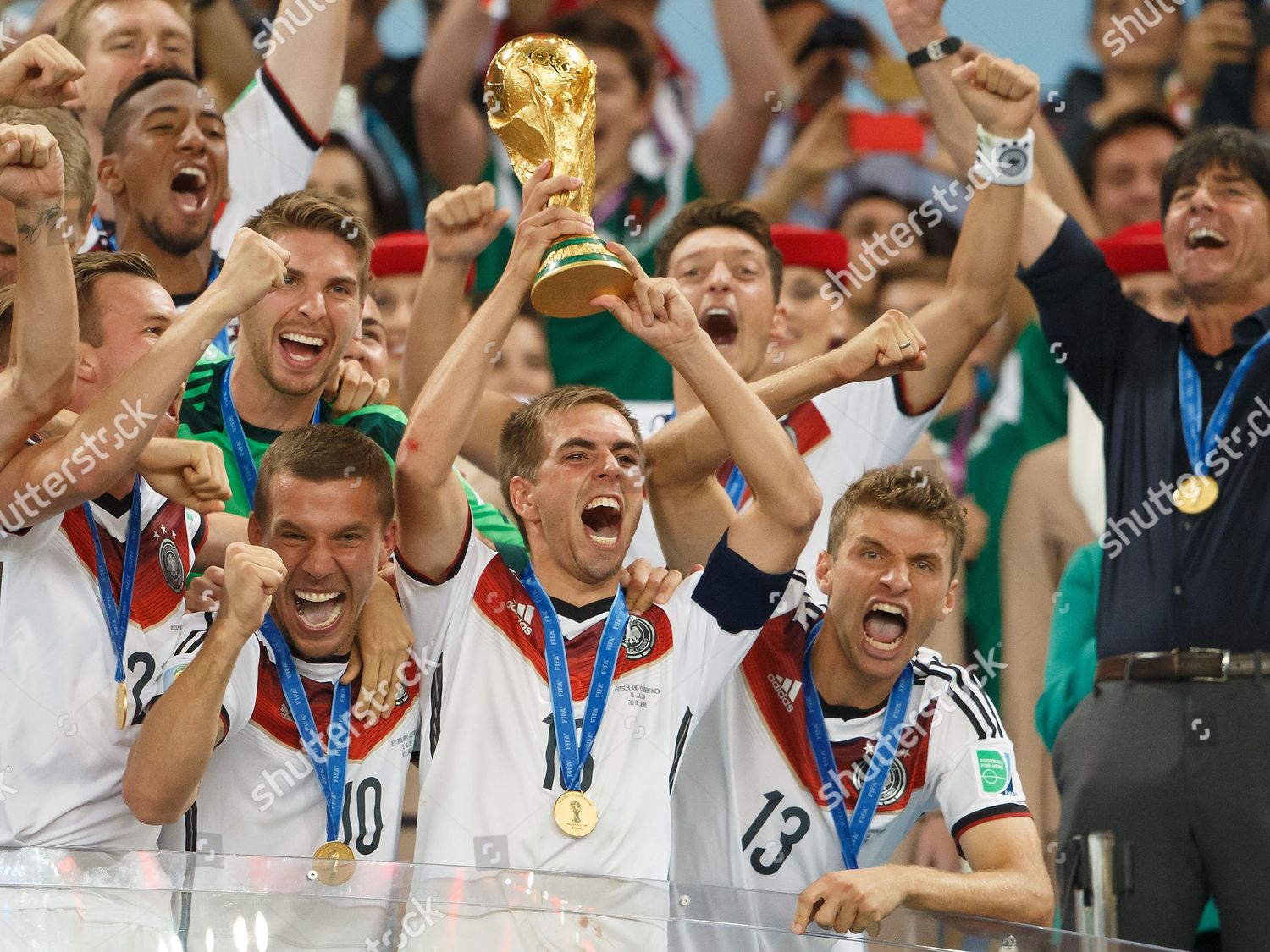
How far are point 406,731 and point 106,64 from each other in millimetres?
2249

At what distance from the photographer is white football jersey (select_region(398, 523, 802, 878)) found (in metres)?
2.88

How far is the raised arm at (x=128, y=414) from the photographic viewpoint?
2.75 meters

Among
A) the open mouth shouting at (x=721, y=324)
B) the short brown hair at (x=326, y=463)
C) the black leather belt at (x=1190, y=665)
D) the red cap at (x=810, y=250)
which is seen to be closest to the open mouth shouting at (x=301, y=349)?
the short brown hair at (x=326, y=463)

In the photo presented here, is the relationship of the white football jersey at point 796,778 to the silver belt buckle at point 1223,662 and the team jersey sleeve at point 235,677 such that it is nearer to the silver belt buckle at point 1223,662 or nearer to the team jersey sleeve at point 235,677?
the silver belt buckle at point 1223,662

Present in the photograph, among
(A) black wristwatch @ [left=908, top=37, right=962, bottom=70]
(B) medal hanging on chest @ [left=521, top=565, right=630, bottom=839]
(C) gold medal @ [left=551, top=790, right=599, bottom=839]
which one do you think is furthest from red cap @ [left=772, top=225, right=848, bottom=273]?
(C) gold medal @ [left=551, top=790, right=599, bottom=839]

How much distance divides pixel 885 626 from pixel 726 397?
23.7 inches

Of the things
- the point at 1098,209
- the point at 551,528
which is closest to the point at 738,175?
the point at 1098,209

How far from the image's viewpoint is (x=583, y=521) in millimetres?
3141

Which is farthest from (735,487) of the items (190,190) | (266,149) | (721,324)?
(266,149)

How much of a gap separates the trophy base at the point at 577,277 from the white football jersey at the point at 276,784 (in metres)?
0.78

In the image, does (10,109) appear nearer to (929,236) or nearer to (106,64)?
(106,64)

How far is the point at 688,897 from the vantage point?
2621 millimetres

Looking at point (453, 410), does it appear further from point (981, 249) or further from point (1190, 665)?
point (1190, 665)

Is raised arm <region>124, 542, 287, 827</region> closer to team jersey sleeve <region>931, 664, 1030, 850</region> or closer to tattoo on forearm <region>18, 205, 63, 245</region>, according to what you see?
tattoo on forearm <region>18, 205, 63, 245</region>
